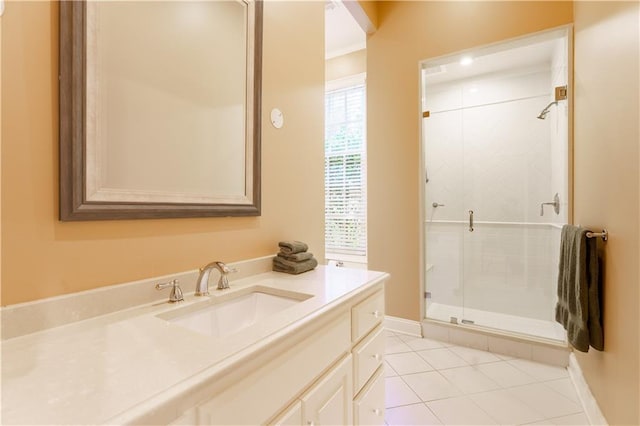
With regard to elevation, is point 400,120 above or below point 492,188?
above

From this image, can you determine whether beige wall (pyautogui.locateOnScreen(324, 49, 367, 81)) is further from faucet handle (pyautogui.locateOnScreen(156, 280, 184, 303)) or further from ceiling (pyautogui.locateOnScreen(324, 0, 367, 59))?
faucet handle (pyautogui.locateOnScreen(156, 280, 184, 303))

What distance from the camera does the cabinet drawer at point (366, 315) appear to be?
1168 mm

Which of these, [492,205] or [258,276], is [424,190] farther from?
[258,276]

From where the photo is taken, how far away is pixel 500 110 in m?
2.96

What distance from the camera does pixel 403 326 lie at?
2.74m

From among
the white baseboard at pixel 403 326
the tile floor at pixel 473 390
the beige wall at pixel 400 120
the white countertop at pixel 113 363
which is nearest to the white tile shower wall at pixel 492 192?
the beige wall at pixel 400 120

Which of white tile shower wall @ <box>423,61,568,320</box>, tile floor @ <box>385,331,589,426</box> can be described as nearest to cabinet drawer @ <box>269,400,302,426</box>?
tile floor @ <box>385,331,589,426</box>

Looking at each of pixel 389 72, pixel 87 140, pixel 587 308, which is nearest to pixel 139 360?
pixel 87 140

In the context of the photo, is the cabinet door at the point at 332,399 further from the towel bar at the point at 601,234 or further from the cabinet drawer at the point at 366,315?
the towel bar at the point at 601,234

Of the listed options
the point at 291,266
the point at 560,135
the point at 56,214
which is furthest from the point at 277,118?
the point at 560,135

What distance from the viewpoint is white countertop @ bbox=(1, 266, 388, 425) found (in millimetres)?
489

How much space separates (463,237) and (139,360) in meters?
3.02

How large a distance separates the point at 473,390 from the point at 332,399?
1.38 metres

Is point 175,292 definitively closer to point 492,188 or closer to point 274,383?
point 274,383
